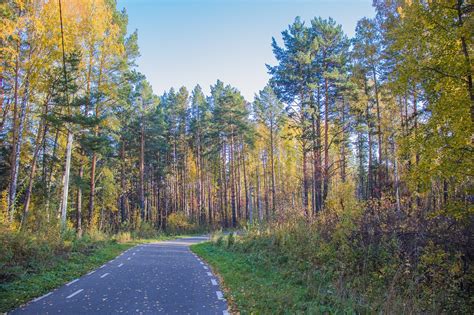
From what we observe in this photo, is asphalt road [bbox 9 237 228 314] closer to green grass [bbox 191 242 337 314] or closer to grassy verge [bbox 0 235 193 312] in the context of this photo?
grassy verge [bbox 0 235 193 312]

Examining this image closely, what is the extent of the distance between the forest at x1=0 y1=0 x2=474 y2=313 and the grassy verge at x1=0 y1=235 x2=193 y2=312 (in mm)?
740

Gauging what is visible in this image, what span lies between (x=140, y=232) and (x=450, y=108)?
29545 mm

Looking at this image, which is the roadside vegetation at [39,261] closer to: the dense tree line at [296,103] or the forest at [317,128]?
the forest at [317,128]

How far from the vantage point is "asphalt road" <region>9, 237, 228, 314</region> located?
7000 mm

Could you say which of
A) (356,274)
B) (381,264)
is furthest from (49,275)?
(381,264)

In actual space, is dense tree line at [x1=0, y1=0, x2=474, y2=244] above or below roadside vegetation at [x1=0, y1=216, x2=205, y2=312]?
above

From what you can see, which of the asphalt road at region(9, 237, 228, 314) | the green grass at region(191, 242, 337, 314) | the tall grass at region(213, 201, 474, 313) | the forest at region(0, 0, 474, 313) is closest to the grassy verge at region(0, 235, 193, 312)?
the asphalt road at region(9, 237, 228, 314)

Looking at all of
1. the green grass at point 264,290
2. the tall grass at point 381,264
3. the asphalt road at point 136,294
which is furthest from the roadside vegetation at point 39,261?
the tall grass at point 381,264

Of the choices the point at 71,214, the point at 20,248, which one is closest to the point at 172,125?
the point at 71,214

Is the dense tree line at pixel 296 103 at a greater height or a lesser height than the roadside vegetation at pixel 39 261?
greater

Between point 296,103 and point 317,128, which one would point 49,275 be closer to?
point 317,128

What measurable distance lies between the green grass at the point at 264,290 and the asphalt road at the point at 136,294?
46cm

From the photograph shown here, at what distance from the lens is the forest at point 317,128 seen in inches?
313

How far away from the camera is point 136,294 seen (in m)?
8.42
